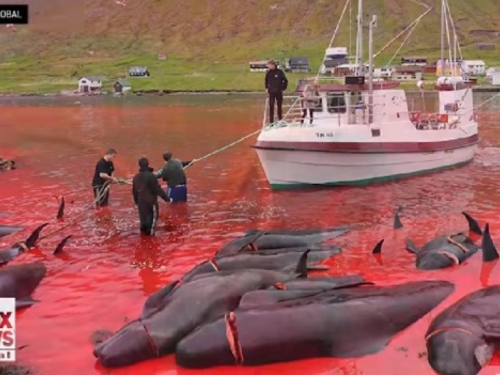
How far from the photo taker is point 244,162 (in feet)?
111

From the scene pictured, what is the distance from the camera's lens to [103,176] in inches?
856

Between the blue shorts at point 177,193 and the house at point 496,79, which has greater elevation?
the house at point 496,79

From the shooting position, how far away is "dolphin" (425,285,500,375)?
10000 mm

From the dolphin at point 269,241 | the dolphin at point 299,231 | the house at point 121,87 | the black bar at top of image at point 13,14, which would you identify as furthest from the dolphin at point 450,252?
the house at point 121,87

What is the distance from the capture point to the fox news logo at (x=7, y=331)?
11.0 metres

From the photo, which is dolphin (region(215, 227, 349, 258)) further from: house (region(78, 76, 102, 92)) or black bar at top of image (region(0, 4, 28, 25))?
house (region(78, 76, 102, 92))

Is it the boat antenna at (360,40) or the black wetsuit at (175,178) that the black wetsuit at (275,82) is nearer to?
the boat antenna at (360,40)

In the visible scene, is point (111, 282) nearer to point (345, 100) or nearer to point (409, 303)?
point (409, 303)

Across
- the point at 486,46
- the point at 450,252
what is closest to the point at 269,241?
the point at 450,252

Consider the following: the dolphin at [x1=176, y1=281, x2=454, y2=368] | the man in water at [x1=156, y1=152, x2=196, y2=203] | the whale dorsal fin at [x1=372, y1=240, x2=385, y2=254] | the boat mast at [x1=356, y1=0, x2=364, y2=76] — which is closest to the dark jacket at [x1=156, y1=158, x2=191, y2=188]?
the man in water at [x1=156, y1=152, x2=196, y2=203]

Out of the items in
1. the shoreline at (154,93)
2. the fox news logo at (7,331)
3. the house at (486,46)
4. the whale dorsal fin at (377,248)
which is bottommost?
the fox news logo at (7,331)

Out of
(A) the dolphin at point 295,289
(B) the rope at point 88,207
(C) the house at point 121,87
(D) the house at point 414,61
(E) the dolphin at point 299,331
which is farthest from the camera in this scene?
(D) the house at point 414,61

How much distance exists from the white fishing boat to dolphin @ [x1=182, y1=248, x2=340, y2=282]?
9382mm

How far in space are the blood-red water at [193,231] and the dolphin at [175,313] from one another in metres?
0.25
